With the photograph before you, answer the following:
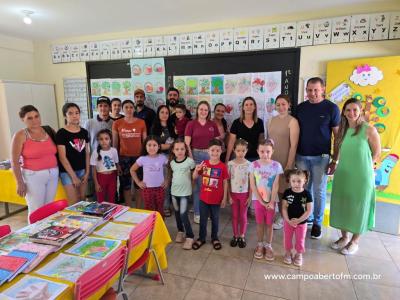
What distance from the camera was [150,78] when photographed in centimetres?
394

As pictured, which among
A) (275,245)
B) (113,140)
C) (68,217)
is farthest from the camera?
(113,140)

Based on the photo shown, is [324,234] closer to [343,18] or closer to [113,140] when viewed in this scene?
[343,18]

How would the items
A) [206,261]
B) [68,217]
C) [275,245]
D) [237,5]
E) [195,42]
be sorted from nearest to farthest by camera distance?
[68,217] < [206,261] < [275,245] < [237,5] < [195,42]

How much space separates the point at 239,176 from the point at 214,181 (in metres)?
0.23

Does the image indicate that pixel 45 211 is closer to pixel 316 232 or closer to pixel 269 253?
pixel 269 253

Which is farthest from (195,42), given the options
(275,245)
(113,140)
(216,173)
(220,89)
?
(275,245)

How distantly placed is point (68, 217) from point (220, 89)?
8.21 ft

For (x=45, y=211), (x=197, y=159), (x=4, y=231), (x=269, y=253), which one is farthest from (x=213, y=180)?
(x=4, y=231)

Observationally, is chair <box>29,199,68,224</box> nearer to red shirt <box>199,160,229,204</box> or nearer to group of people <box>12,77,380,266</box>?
group of people <box>12,77,380,266</box>

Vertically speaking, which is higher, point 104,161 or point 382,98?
point 382,98

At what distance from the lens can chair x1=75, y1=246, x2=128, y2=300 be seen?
1.13 metres

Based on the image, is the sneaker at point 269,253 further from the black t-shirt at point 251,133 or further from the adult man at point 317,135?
the black t-shirt at point 251,133

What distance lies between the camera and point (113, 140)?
3.15 meters

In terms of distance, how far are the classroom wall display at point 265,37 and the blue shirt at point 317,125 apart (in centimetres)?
94
